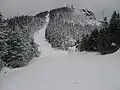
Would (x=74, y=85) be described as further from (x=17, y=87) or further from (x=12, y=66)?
(x=12, y=66)

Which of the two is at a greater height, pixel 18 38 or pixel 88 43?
pixel 18 38

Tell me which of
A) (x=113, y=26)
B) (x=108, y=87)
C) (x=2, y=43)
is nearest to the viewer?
(x=108, y=87)

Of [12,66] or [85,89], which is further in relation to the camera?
[12,66]


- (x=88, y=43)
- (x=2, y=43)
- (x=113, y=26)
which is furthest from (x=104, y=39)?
(x=2, y=43)

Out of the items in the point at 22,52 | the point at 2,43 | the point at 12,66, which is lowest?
the point at 12,66

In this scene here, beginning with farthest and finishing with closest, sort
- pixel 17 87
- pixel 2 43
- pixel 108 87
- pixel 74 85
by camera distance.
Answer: pixel 2 43
pixel 17 87
pixel 74 85
pixel 108 87

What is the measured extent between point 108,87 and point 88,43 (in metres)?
29.4

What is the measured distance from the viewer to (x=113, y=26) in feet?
79.0

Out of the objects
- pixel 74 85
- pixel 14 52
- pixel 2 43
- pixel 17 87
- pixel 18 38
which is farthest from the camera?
pixel 18 38

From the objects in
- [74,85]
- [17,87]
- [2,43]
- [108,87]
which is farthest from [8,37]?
[108,87]

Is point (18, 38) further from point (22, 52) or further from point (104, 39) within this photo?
point (104, 39)

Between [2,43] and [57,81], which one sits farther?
[2,43]

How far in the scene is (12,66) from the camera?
18125 millimetres

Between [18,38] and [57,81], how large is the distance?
10.2 metres
